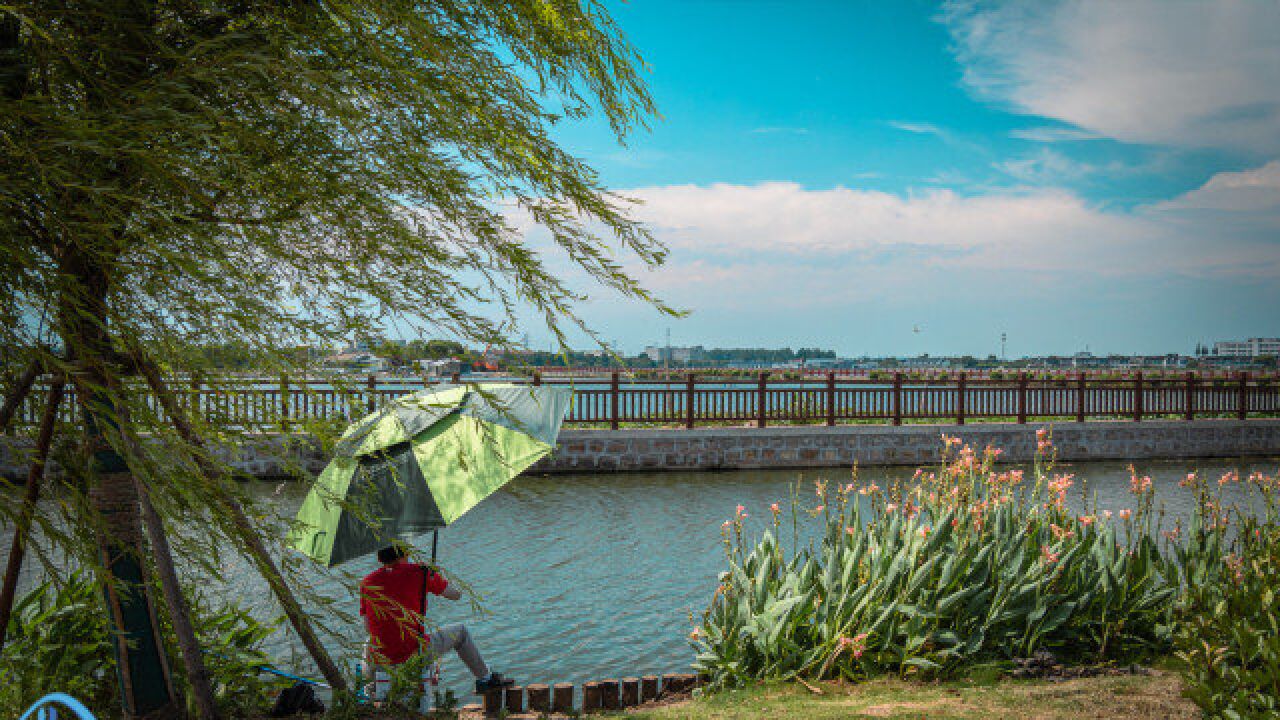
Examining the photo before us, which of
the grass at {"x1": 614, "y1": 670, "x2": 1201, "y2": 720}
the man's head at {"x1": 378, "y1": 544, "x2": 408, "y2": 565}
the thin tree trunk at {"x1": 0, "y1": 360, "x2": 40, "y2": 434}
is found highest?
the thin tree trunk at {"x1": 0, "y1": 360, "x2": 40, "y2": 434}

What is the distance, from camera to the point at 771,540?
509 cm

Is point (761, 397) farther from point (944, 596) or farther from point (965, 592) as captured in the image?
point (965, 592)

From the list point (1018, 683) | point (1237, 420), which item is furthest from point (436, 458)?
point (1237, 420)

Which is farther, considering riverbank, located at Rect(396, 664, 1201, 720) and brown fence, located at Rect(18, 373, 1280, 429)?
brown fence, located at Rect(18, 373, 1280, 429)

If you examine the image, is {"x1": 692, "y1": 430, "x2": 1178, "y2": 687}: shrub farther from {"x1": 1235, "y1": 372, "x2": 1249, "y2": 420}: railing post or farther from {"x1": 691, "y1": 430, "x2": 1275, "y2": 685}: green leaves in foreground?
{"x1": 1235, "y1": 372, "x2": 1249, "y2": 420}: railing post

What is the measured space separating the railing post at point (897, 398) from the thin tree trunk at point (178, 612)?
17288 mm

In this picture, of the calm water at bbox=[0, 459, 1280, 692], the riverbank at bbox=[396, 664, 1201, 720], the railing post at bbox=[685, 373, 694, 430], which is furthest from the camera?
the railing post at bbox=[685, 373, 694, 430]

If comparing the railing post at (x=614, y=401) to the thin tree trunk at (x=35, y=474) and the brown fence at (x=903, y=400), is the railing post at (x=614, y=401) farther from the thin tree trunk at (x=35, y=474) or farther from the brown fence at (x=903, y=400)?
the thin tree trunk at (x=35, y=474)

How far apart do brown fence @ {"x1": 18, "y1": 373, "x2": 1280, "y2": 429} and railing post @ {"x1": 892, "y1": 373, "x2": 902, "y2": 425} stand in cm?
3

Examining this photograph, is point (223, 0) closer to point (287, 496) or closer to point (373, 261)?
point (373, 261)

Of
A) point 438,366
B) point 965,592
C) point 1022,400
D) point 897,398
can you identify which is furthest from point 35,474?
point 1022,400

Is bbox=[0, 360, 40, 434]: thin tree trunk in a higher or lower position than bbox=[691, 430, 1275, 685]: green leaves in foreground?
higher

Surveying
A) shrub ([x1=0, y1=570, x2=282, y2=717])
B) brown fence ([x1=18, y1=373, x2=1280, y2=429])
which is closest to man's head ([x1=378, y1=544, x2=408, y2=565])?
shrub ([x1=0, y1=570, x2=282, y2=717])

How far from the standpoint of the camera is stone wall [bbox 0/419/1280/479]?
16.2 m
